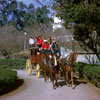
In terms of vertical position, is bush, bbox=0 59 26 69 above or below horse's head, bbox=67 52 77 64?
below

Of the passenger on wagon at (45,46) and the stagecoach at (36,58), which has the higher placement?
the passenger on wagon at (45,46)

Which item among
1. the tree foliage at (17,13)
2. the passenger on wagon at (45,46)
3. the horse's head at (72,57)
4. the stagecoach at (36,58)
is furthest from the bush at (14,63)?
the tree foliage at (17,13)

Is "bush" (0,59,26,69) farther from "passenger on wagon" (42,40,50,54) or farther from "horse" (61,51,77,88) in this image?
"horse" (61,51,77,88)

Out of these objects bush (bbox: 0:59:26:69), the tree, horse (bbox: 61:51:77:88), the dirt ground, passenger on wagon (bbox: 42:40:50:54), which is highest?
the tree

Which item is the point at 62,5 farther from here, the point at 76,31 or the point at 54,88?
the point at 54,88

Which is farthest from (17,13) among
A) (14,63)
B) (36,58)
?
(36,58)

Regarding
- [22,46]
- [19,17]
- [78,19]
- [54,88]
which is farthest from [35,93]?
[19,17]

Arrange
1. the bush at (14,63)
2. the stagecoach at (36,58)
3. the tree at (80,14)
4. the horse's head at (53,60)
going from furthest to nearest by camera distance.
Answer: the bush at (14,63), the stagecoach at (36,58), the horse's head at (53,60), the tree at (80,14)

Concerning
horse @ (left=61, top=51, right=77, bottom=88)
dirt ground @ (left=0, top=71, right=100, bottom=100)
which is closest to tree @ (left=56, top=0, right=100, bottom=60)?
horse @ (left=61, top=51, right=77, bottom=88)

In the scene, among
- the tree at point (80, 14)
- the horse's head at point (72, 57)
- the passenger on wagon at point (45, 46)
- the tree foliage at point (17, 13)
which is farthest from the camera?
the tree foliage at point (17, 13)

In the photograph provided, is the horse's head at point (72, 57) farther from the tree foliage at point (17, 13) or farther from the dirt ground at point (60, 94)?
the tree foliage at point (17, 13)

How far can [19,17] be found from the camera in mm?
53312

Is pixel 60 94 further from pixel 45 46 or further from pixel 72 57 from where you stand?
pixel 45 46

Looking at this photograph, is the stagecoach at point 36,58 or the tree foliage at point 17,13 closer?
the stagecoach at point 36,58
